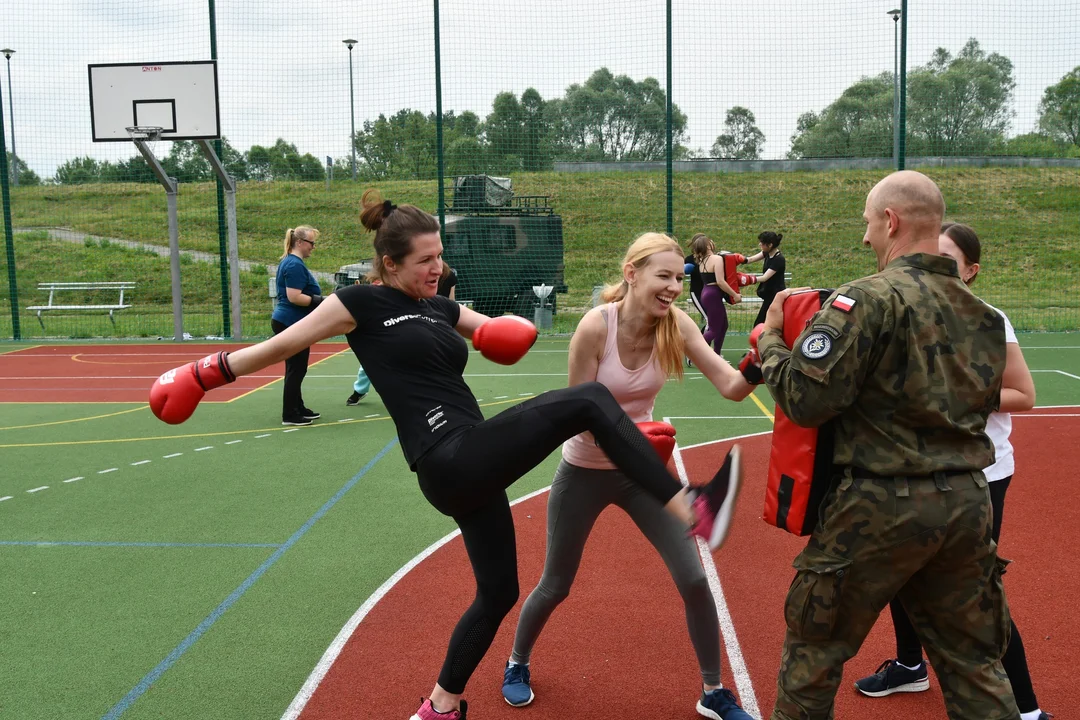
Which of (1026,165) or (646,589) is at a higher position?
(1026,165)

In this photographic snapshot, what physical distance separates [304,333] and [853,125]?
15882 mm

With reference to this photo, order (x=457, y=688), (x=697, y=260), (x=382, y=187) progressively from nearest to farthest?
1. (x=457, y=688)
2. (x=697, y=260)
3. (x=382, y=187)

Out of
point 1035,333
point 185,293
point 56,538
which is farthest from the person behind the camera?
point 185,293

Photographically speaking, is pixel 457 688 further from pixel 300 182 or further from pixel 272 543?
pixel 300 182

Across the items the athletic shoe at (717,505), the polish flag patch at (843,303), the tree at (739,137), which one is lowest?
the athletic shoe at (717,505)

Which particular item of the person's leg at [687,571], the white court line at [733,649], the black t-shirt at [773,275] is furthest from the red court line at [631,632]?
the black t-shirt at [773,275]

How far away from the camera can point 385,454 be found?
7.68 meters

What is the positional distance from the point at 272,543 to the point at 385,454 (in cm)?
224

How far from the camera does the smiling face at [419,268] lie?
125 inches

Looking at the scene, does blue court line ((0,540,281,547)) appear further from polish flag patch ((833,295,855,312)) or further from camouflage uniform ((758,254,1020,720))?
polish flag patch ((833,295,855,312))

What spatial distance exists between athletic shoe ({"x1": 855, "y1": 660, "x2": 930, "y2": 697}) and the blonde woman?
620mm

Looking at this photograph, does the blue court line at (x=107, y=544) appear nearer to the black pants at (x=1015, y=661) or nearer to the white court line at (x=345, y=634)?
the white court line at (x=345, y=634)

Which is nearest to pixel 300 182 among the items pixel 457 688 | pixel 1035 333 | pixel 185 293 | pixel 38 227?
pixel 185 293

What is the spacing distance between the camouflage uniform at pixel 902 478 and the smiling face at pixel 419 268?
1240mm
